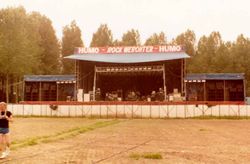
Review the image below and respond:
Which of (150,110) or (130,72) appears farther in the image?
(130,72)

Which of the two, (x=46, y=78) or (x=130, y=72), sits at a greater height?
(x=130, y=72)

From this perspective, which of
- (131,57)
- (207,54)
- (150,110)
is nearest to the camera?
(150,110)

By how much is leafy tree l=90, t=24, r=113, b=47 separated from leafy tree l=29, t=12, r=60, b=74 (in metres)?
11.0

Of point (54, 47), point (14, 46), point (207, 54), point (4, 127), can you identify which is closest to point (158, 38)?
point (207, 54)

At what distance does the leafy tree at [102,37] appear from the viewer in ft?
318

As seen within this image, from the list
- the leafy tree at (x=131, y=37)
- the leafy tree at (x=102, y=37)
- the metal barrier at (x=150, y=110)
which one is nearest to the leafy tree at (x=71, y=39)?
the leafy tree at (x=102, y=37)

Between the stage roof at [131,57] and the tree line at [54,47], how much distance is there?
1674 cm

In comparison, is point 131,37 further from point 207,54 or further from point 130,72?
point 130,72

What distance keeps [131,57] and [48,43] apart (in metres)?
38.4

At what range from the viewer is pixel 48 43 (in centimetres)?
8669

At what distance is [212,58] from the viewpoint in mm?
90438

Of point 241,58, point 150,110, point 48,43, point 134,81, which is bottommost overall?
point 150,110

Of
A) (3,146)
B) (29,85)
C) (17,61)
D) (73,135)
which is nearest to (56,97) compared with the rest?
(29,85)

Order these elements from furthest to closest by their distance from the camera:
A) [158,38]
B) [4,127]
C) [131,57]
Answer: [158,38] < [131,57] < [4,127]
